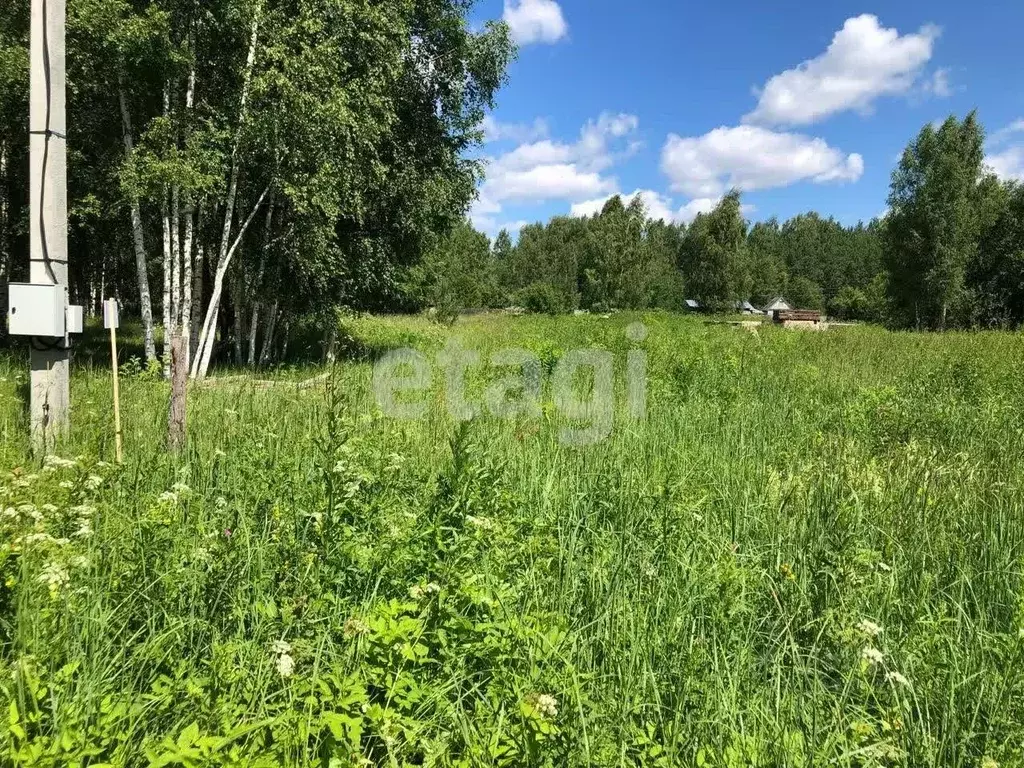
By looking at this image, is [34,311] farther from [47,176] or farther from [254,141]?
[254,141]

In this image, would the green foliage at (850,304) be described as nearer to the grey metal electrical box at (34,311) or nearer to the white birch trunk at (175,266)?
the white birch trunk at (175,266)

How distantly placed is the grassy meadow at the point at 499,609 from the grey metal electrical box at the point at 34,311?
1.23 m

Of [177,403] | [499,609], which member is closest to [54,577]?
[499,609]

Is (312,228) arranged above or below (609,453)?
above

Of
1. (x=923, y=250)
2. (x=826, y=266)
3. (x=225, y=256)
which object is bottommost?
(x=225, y=256)

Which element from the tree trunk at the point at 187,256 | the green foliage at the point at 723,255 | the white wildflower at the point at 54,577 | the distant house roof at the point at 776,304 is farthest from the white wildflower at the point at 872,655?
the distant house roof at the point at 776,304

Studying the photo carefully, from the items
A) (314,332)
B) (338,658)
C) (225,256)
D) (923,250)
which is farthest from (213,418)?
(923,250)

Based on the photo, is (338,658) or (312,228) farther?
(312,228)

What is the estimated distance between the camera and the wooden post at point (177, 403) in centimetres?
418

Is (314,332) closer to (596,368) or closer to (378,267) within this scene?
(378,267)

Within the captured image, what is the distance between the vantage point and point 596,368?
934cm

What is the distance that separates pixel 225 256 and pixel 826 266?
99.2 meters

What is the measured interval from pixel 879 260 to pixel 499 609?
205ft

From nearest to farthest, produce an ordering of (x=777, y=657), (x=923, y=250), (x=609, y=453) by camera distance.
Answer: (x=777, y=657), (x=609, y=453), (x=923, y=250)
